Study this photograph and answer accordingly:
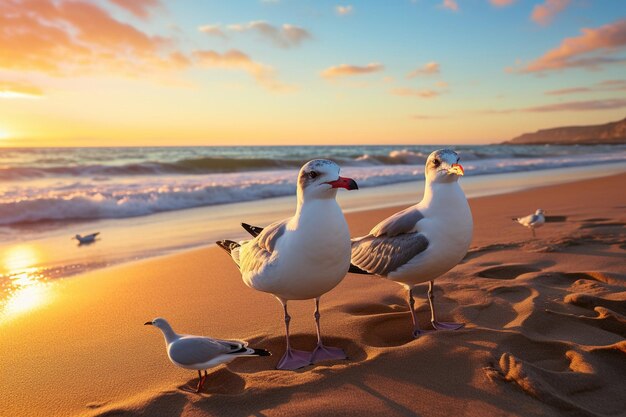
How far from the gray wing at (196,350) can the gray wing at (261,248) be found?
71 centimetres

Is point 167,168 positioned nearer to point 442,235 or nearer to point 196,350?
point 442,235

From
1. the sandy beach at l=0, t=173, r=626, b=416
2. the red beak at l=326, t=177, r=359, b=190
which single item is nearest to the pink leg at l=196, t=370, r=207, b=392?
the sandy beach at l=0, t=173, r=626, b=416

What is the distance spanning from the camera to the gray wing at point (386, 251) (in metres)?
4.12

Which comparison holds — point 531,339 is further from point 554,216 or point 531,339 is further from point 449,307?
point 554,216

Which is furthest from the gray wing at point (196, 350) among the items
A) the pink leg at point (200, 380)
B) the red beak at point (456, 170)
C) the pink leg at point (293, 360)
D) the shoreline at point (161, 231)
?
the shoreline at point (161, 231)

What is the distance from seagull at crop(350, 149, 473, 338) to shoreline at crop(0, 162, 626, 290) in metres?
4.43

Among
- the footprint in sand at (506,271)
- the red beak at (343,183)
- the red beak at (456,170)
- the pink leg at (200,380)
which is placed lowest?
the pink leg at (200,380)

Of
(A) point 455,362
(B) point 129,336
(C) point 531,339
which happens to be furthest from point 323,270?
(B) point 129,336

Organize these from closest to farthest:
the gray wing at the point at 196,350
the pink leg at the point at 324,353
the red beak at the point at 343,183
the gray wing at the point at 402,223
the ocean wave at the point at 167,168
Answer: the gray wing at the point at 196,350
the red beak at the point at 343,183
the pink leg at the point at 324,353
the gray wing at the point at 402,223
the ocean wave at the point at 167,168

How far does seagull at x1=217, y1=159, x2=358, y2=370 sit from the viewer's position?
3.42 meters

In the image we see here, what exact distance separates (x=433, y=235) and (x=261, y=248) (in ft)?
4.70

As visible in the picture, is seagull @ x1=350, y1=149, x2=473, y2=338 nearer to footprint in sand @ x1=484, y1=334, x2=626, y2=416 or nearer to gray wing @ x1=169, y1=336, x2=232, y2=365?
footprint in sand @ x1=484, y1=334, x2=626, y2=416

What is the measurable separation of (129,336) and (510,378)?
3.09 m

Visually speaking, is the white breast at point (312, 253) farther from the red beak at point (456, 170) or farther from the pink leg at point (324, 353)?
the red beak at point (456, 170)
